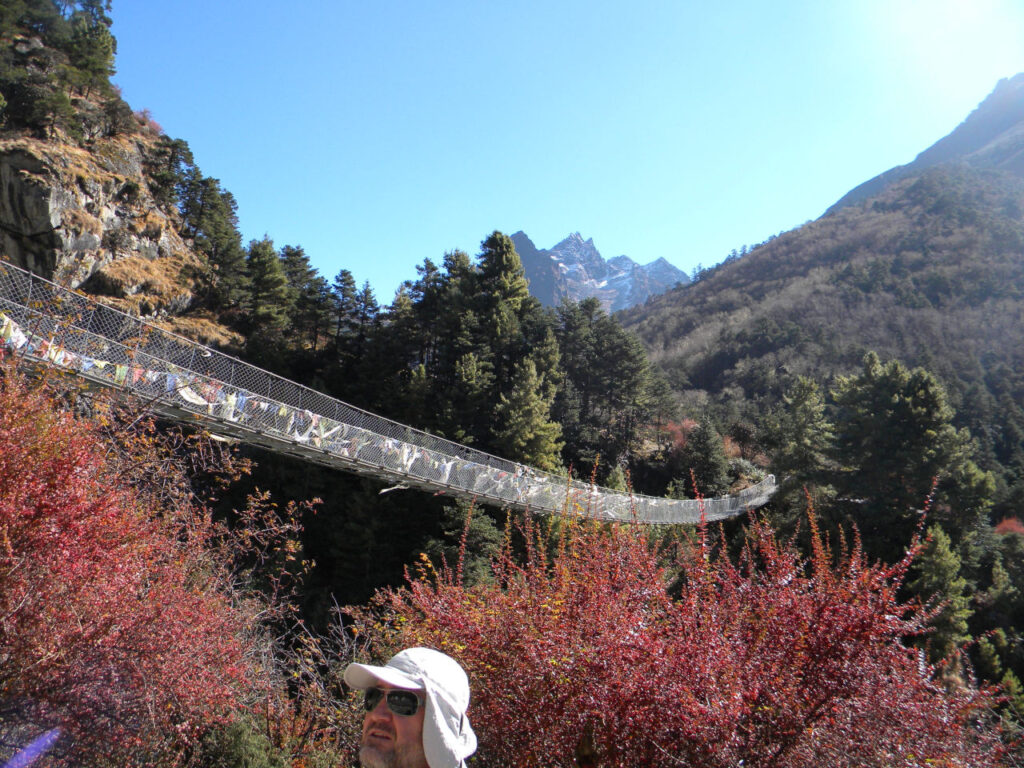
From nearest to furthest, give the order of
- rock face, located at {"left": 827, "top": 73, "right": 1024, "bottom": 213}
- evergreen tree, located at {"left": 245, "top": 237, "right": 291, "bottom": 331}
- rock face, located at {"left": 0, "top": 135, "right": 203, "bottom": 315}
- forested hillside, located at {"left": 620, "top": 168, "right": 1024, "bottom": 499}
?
rock face, located at {"left": 0, "top": 135, "right": 203, "bottom": 315} < evergreen tree, located at {"left": 245, "top": 237, "right": 291, "bottom": 331} < forested hillside, located at {"left": 620, "top": 168, "right": 1024, "bottom": 499} < rock face, located at {"left": 827, "top": 73, "right": 1024, "bottom": 213}

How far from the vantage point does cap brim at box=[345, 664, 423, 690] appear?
1240mm

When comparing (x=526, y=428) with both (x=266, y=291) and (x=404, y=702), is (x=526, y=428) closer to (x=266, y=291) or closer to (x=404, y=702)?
(x=266, y=291)

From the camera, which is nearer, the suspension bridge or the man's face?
the man's face

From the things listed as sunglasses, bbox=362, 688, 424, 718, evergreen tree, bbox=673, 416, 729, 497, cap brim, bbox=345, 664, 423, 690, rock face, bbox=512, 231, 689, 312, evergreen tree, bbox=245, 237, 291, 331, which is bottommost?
evergreen tree, bbox=673, 416, 729, 497

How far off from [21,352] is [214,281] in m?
24.0

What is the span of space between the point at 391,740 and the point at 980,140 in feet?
482

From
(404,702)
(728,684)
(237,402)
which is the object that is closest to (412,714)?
(404,702)

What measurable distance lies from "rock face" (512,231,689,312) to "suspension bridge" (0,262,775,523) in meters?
140

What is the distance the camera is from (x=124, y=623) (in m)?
3.64

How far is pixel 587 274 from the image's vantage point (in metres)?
184

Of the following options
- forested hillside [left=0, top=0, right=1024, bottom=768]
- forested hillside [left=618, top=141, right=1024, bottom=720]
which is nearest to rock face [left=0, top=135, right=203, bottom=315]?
forested hillside [left=0, top=0, right=1024, bottom=768]

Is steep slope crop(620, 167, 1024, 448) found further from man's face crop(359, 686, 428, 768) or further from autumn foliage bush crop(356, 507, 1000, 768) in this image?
man's face crop(359, 686, 428, 768)

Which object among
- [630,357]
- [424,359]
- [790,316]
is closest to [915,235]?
[790,316]

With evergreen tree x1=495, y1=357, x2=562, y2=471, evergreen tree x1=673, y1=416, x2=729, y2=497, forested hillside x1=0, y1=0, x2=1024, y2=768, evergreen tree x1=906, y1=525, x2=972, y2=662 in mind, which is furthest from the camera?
evergreen tree x1=673, y1=416, x2=729, y2=497
